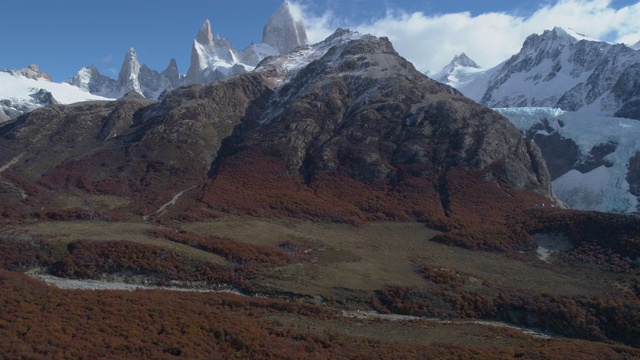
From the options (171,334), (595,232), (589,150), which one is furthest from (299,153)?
(589,150)

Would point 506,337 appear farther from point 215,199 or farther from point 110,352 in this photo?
point 215,199

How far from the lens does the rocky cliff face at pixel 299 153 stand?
80125 millimetres

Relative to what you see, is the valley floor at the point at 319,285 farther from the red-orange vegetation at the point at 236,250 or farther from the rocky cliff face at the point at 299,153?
the rocky cliff face at the point at 299,153

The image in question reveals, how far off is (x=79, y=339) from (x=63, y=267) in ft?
77.2

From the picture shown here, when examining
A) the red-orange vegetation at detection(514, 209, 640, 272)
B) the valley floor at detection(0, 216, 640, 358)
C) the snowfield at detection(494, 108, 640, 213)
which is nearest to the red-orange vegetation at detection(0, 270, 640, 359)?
the valley floor at detection(0, 216, 640, 358)

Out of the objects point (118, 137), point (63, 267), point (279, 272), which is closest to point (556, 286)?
point (279, 272)

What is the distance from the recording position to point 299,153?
9600cm

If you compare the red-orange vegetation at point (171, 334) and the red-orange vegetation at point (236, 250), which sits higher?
the red-orange vegetation at point (236, 250)

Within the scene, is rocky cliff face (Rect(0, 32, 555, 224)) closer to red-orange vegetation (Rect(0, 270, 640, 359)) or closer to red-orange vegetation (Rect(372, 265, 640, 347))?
red-orange vegetation (Rect(372, 265, 640, 347))

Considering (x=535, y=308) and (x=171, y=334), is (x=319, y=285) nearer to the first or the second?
(x=535, y=308)

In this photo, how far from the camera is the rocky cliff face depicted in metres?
80.1

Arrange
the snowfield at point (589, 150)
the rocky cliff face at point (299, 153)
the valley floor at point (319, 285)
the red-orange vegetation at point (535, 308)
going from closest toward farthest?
1. the valley floor at point (319, 285)
2. the red-orange vegetation at point (535, 308)
3. the rocky cliff face at point (299, 153)
4. the snowfield at point (589, 150)

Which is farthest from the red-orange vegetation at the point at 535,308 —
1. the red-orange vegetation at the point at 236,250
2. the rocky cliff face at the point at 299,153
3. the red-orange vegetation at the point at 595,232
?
the rocky cliff face at the point at 299,153

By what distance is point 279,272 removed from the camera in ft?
163
